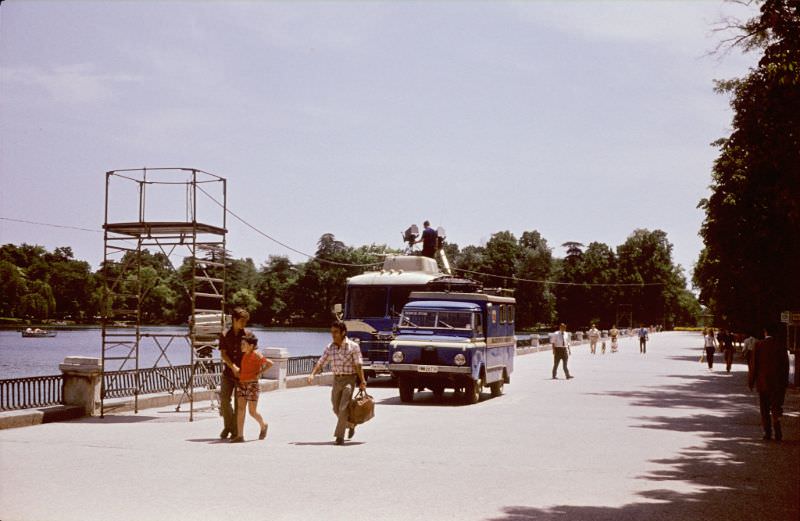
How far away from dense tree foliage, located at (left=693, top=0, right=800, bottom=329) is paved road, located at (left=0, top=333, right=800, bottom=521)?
14.5 feet

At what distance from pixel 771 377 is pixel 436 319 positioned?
29.2 feet

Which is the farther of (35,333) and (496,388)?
(35,333)

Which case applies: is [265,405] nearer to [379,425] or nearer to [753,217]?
[379,425]

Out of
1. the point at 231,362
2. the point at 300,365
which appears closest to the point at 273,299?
the point at 300,365

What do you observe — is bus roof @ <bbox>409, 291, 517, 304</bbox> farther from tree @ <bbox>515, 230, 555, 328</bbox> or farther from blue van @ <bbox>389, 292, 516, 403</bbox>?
tree @ <bbox>515, 230, 555, 328</bbox>

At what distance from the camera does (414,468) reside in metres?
11.0

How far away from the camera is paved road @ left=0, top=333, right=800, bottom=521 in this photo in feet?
27.9

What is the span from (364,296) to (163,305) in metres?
72.7

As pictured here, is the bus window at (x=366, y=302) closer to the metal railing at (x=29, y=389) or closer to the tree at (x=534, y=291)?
the metal railing at (x=29, y=389)

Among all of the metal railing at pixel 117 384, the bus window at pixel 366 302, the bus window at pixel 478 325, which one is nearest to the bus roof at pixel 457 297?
the bus window at pixel 478 325

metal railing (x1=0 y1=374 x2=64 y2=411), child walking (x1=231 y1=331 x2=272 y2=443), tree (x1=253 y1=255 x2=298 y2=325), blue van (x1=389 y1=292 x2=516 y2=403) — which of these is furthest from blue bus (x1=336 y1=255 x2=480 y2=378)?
tree (x1=253 y1=255 x2=298 y2=325)

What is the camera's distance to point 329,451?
12500 millimetres

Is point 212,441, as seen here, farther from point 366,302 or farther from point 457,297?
point 366,302

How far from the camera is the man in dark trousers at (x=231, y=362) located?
13688 millimetres
